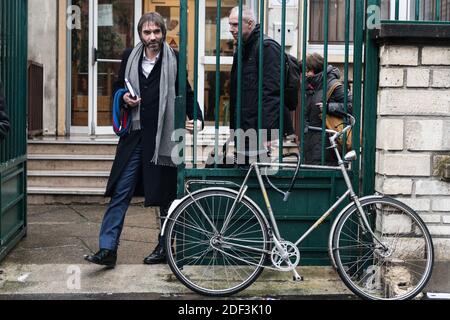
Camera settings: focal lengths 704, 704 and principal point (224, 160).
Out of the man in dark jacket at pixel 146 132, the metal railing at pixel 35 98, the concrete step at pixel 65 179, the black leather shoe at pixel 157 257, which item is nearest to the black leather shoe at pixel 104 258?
the man in dark jacket at pixel 146 132

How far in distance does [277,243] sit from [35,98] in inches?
224

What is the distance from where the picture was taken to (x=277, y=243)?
5.01 m

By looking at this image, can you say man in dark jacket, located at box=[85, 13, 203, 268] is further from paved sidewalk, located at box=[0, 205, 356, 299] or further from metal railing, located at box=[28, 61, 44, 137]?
metal railing, located at box=[28, 61, 44, 137]

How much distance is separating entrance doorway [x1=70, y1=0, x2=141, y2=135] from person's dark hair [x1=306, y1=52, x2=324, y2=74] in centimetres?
469

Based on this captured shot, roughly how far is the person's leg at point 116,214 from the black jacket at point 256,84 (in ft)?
3.11

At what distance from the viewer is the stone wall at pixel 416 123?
5.12m

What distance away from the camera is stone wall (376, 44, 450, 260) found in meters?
5.12

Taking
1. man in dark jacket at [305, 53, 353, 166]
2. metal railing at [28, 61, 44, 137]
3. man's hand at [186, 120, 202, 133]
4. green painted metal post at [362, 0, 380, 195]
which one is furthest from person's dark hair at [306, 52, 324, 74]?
metal railing at [28, 61, 44, 137]

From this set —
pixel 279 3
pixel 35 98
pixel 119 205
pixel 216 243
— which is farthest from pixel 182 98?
pixel 35 98

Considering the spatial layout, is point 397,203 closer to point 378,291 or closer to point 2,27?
point 378,291

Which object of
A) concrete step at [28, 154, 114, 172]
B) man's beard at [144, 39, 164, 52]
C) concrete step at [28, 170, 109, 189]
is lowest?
concrete step at [28, 170, 109, 189]

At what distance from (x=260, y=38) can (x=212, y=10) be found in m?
5.25

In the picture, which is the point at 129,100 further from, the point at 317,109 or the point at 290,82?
the point at 317,109
